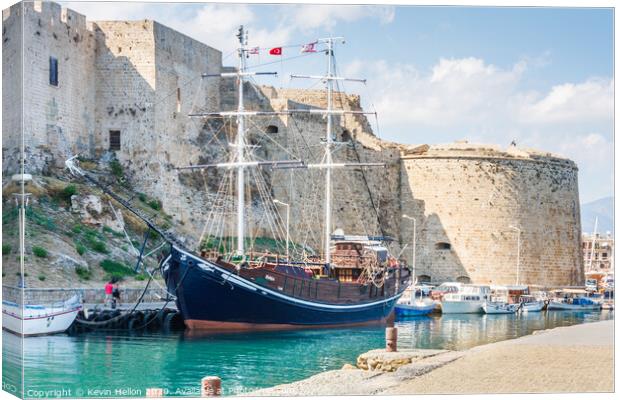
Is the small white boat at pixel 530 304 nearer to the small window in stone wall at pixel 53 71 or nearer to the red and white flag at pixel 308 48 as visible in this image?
the small window in stone wall at pixel 53 71

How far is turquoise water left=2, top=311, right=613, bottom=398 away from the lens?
46.3 ft

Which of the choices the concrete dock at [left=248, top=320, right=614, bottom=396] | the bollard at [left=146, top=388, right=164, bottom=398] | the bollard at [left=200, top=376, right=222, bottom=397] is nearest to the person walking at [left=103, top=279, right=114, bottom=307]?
the concrete dock at [left=248, top=320, right=614, bottom=396]

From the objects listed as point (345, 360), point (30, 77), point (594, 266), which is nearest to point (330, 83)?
point (30, 77)

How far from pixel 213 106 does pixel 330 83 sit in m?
6.01

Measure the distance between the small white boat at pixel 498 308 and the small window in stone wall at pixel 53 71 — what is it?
15.0 metres

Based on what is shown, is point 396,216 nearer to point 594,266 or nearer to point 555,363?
point 594,266

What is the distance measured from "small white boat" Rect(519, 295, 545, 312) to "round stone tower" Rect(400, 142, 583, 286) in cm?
116

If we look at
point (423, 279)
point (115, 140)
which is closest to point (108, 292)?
point (115, 140)

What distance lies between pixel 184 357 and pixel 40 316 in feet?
8.44

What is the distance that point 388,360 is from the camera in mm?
15977

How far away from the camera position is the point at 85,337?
2003 centimetres

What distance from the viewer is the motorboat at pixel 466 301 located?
33.6 m

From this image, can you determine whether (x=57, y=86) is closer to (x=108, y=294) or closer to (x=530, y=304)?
(x=108, y=294)

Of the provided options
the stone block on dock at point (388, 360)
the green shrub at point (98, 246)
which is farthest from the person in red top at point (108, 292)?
the stone block on dock at point (388, 360)
